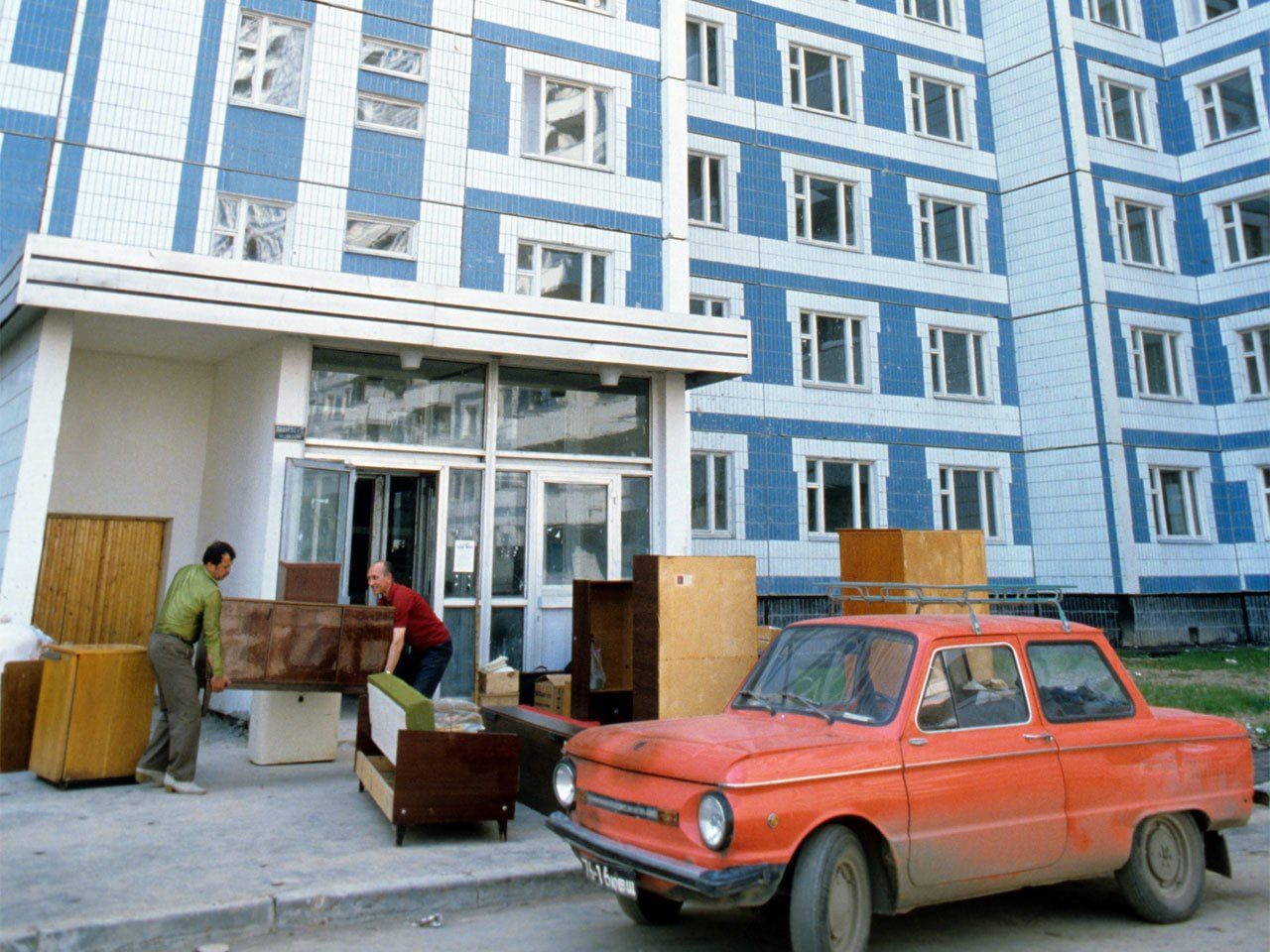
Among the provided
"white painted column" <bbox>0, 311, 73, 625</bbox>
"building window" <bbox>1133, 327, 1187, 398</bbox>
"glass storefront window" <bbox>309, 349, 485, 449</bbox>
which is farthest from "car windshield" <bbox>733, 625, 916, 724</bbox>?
"building window" <bbox>1133, 327, 1187, 398</bbox>

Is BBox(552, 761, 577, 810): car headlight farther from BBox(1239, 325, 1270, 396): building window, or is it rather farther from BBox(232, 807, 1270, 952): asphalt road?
BBox(1239, 325, 1270, 396): building window

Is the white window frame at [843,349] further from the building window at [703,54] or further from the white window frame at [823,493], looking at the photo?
the building window at [703,54]

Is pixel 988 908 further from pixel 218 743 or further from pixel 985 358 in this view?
pixel 985 358

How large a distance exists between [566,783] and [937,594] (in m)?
4.72

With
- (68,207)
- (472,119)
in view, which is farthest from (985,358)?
(68,207)

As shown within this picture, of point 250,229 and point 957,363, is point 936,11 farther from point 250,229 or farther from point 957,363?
point 250,229

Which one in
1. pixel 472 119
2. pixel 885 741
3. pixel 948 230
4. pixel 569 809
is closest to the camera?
pixel 885 741

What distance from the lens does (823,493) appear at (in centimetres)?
1972

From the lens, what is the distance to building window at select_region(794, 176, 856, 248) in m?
20.6

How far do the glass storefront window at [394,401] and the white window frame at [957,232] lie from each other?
46.4ft

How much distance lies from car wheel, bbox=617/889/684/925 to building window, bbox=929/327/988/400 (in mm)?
18202

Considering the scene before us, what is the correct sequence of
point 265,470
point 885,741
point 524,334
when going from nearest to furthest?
point 885,741 < point 265,470 < point 524,334

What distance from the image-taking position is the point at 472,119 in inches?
534

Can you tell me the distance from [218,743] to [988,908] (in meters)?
7.81
